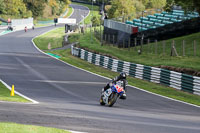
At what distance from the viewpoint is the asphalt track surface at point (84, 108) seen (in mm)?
12074

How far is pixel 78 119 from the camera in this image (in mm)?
12844

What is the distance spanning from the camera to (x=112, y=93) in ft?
56.5

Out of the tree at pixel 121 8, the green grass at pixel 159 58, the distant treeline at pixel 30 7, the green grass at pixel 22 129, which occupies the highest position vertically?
the green grass at pixel 22 129

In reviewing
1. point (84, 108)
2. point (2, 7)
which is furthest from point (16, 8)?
point (84, 108)

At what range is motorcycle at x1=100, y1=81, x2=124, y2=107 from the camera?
16.5 m

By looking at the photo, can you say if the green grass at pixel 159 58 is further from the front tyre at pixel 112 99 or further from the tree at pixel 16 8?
the tree at pixel 16 8

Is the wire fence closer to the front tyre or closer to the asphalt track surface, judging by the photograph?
the asphalt track surface

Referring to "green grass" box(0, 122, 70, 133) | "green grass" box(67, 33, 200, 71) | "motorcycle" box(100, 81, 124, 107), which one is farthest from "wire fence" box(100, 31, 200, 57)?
"green grass" box(0, 122, 70, 133)

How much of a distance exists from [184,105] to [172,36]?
30948 mm

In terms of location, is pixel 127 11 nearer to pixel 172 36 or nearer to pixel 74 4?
pixel 172 36

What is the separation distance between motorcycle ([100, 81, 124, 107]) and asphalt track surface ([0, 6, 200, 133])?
32cm

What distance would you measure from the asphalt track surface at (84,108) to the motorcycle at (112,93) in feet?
1.06

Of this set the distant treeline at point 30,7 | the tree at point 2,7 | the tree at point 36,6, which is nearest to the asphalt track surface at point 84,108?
the tree at point 2,7

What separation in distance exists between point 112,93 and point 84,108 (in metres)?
1.50
